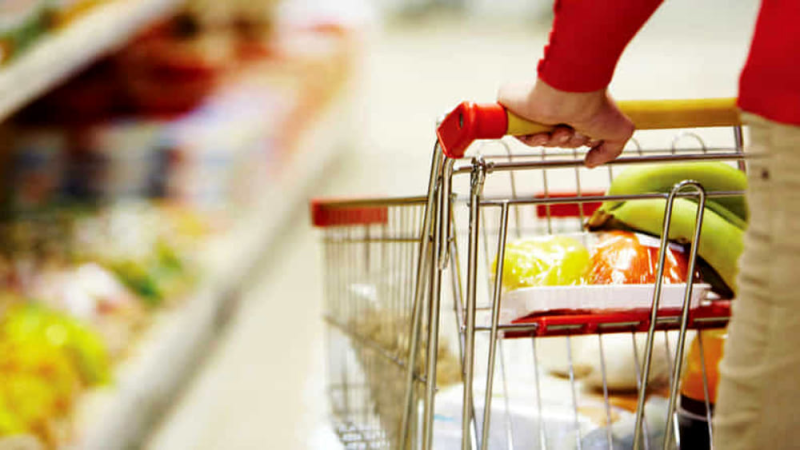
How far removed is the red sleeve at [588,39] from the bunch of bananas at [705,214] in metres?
0.31

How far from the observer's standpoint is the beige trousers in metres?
0.66

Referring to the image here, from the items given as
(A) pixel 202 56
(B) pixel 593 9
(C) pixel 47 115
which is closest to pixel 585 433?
(B) pixel 593 9

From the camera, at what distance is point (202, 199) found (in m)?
2.86

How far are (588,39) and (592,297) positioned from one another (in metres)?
0.33

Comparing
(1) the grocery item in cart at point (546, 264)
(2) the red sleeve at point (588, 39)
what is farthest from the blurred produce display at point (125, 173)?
(2) the red sleeve at point (588, 39)

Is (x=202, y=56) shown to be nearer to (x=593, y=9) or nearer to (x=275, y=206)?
(x=275, y=206)

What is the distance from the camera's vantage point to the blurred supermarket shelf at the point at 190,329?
189cm

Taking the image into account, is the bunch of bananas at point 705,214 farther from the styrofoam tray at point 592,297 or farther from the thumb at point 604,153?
the thumb at point 604,153

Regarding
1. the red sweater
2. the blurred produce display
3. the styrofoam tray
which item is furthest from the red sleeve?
the blurred produce display

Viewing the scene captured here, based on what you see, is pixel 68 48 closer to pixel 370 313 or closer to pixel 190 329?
pixel 190 329

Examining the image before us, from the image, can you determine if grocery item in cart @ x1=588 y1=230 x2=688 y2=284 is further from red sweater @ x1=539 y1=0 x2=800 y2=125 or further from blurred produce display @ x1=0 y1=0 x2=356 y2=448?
blurred produce display @ x1=0 y1=0 x2=356 y2=448

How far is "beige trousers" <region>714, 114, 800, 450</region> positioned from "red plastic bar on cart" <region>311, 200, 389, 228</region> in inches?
21.9

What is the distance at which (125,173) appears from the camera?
2.77 m

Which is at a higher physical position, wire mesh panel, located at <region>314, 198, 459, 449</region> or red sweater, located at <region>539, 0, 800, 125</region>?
red sweater, located at <region>539, 0, 800, 125</region>
